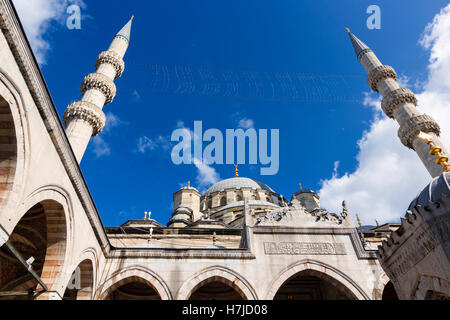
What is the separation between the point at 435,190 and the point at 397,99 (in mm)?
18678

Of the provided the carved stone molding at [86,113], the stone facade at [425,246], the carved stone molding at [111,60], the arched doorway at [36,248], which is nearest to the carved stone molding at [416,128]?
the stone facade at [425,246]

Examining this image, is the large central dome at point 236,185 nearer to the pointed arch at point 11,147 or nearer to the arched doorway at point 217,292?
the arched doorway at point 217,292

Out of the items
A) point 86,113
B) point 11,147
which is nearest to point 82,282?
point 11,147

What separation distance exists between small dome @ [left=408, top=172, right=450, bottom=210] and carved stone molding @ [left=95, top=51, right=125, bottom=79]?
701 inches

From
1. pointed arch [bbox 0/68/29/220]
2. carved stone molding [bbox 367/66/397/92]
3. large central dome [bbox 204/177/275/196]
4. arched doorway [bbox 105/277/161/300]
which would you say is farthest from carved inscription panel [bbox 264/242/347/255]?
large central dome [bbox 204/177/275/196]

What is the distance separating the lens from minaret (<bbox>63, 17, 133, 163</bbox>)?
13990mm

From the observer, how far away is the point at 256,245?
10172mm

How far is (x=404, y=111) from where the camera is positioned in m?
19.4

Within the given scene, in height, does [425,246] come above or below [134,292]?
below

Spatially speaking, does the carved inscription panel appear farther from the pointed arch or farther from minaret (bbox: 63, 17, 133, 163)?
minaret (bbox: 63, 17, 133, 163)

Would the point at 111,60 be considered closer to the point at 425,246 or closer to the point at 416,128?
the point at 425,246

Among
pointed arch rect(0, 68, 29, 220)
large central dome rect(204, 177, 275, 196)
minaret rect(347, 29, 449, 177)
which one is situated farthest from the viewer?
large central dome rect(204, 177, 275, 196)

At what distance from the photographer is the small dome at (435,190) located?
3.67 metres
